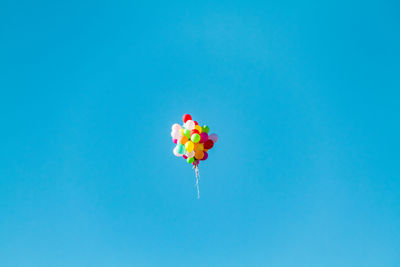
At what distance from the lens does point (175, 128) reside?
21703 mm

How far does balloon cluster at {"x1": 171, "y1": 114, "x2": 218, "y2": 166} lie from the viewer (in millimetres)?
21156

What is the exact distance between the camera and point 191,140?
69.6ft

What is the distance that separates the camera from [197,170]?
72.5 feet

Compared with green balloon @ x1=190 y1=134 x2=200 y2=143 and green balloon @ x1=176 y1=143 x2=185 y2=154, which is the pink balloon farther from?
green balloon @ x1=176 y1=143 x2=185 y2=154

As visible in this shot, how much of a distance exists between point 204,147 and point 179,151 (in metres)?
1.21

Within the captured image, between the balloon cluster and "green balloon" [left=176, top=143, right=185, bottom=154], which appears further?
"green balloon" [left=176, top=143, right=185, bottom=154]

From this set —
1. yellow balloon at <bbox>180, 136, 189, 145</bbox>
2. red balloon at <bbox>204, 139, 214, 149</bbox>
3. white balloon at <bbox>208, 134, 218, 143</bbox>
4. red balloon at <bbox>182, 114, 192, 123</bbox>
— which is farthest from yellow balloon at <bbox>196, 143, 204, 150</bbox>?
red balloon at <bbox>182, 114, 192, 123</bbox>

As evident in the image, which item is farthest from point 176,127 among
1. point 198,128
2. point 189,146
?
point 189,146

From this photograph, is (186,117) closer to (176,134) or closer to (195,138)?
(176,134)

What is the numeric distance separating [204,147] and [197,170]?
1114mm

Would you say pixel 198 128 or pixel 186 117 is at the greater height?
pixel 186 117

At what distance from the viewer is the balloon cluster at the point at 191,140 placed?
21156 millimetres

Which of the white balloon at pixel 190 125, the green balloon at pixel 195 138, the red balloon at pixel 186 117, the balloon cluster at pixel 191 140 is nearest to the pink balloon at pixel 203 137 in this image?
the balloon cluster at pixel 191 140

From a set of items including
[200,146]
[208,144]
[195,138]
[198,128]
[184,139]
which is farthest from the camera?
[208,144]
